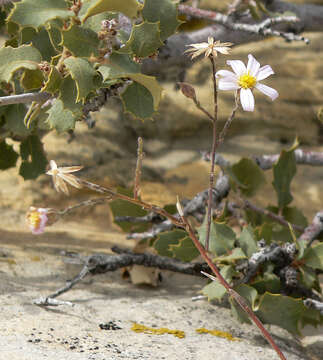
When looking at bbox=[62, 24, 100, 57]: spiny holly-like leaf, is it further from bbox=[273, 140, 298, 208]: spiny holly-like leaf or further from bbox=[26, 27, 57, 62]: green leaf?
bbox=[273, 140, 298, 208]: spiny holly-like leaf

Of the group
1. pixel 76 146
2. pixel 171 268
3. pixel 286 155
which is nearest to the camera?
pixel 171 268

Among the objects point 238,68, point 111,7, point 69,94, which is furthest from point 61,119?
point 238,68

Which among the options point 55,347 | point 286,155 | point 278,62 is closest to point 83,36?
point 55,347

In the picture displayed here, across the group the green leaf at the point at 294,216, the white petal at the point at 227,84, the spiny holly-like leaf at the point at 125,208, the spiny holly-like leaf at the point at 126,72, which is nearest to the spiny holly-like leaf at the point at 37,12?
the spiny holly-like leaf at the point at 126,72

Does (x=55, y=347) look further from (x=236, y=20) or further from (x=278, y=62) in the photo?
(x=278, y=62)

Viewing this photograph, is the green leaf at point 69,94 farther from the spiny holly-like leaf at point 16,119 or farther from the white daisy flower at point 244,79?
the spiny holly-like leaf at point 16,119

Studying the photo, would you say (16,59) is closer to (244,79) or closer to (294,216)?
(244,79)
